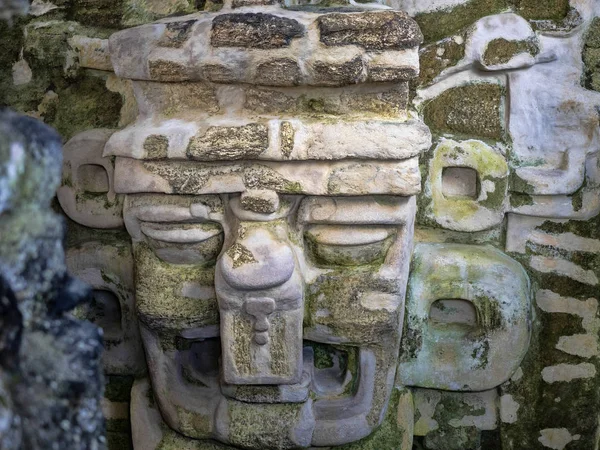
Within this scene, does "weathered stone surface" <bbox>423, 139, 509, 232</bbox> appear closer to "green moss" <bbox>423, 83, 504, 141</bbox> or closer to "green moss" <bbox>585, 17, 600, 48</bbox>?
"green moss" <bbox>423, 83, 504, 141</bbox>

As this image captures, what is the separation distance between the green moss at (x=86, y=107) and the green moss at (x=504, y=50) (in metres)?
0.74

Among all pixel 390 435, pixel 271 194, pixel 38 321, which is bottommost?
pixel 390 435

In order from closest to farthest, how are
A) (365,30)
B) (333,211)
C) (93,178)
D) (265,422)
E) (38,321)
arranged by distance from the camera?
1. (38,321)
2. (365,30)
3. (333,211)
4. (265,422)
5. (93,178)

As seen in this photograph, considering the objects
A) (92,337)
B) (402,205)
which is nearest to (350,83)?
(402,205)

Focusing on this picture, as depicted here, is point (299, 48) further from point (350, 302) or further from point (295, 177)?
point (350, 302)

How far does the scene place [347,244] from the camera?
1.67 m

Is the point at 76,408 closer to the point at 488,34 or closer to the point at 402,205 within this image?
the point at 402,205

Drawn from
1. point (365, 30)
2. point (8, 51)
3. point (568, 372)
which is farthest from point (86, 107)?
point (568, 372)

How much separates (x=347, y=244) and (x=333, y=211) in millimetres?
71

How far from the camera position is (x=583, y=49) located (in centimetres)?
182

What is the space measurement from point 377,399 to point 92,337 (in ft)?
3.00

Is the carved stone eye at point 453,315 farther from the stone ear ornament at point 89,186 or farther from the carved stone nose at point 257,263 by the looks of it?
the stone ear ornament at point 89,186

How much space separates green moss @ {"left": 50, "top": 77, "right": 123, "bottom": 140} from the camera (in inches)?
73.7

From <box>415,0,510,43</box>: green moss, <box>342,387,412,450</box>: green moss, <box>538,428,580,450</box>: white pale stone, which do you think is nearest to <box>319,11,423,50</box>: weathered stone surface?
<box>415,0,510,43</box>: green moss
